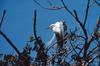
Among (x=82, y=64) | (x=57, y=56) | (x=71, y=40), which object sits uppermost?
(x=71, y=40)

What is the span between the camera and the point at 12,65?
7.18 feet

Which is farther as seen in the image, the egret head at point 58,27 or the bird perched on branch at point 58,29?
the egret head at point 58,27

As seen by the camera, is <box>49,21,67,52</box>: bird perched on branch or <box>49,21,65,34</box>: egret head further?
<box>49,21,65,34</box>: egret head

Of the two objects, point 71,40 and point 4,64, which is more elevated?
point 71,40

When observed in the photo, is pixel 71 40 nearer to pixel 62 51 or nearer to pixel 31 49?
pixel 62 51

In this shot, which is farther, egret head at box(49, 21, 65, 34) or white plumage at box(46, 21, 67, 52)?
egret head at box(49, 21, 65, 34)

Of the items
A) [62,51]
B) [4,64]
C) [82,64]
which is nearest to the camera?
[82,64]

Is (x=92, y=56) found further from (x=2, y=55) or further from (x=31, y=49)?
(x=2, y=55)

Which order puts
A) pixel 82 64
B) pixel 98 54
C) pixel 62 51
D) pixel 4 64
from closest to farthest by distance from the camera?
pixel 82 64, pixel 98 54, pixel 62 51, pixel 4 64

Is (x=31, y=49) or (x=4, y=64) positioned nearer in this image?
(x=31, y=49)

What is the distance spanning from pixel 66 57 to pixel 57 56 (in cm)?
14

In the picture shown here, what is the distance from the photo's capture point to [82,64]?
1844 mm

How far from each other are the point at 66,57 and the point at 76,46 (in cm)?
21

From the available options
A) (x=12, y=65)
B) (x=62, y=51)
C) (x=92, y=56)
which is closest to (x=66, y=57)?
(x=62, y=51)
